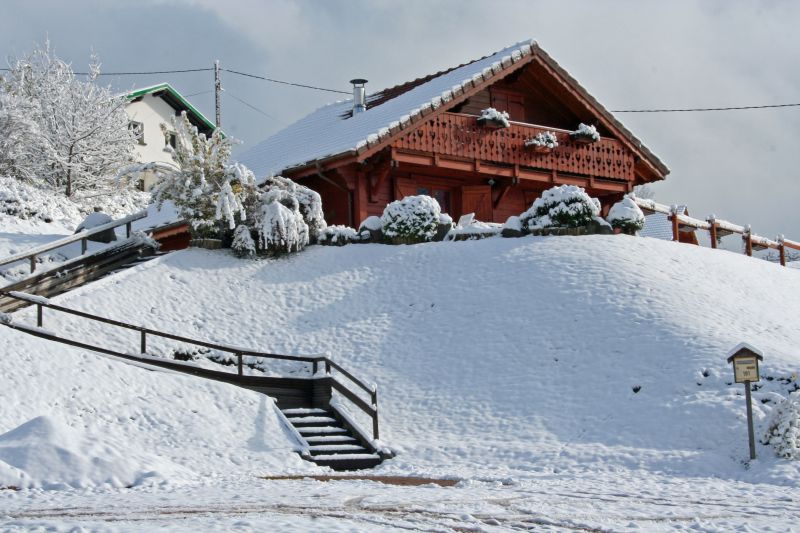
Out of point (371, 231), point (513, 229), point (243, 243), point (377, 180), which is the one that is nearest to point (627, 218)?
point (513, 229)

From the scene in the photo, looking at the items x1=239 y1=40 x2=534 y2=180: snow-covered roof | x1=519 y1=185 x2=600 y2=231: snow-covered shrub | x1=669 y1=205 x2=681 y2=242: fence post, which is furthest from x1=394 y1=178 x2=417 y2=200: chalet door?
x1=669 y1=205 x2=681 y2=242: fence post

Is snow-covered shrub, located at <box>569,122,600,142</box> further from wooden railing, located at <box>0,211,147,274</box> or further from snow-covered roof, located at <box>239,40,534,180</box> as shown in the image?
wooden railing, located at <box>0,211,147,274</box>

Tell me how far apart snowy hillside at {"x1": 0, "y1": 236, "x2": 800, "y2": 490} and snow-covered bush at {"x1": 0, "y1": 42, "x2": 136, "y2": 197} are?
1711 centimetres

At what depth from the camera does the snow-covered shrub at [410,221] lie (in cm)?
2622

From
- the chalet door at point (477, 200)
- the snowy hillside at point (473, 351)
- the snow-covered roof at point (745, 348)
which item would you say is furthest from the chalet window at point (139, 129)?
the snow-covered roof at point (745, 348)

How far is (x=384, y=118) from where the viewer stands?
100ft

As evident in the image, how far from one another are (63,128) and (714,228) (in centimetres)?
2511

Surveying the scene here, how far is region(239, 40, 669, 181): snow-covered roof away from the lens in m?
29.5

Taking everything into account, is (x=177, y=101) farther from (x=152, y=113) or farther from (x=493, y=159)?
(x=493, y=159)

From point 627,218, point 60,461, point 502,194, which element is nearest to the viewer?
point 60,461

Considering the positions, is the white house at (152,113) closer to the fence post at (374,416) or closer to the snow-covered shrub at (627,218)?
the snow-covered shrub at (627,218)

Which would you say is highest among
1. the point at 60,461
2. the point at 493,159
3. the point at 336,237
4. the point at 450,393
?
the point at 493,159

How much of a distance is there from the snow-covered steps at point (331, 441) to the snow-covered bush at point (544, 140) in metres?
15.4

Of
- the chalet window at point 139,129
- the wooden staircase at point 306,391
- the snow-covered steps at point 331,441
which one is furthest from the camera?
the chalet window at point 139,129
